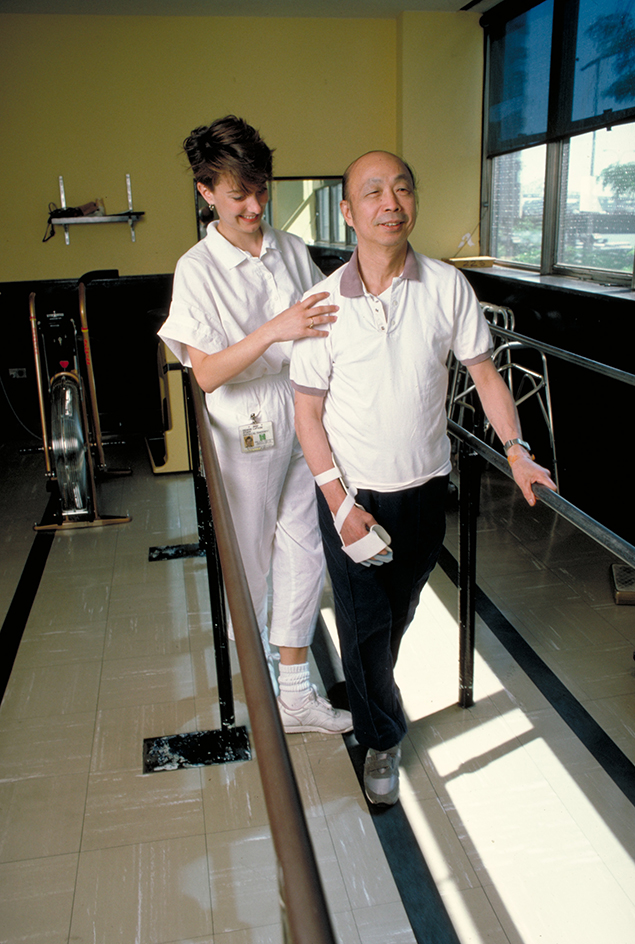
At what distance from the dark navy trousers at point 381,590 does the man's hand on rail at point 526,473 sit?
176 millimetres

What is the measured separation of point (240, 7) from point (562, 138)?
247 centimetres

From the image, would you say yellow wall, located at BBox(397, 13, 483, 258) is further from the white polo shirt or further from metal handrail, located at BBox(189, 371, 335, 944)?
metal handrail, located at BBox(189, 371, 335, 944)

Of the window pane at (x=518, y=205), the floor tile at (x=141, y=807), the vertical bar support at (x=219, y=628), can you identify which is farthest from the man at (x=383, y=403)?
the window pane at (x=518, y=205)

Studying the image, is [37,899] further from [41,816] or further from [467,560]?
[467,560]

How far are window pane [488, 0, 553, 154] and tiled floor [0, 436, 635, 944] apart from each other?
3.26 metres

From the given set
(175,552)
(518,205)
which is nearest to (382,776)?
(175,552)

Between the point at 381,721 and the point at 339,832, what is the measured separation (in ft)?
0.93

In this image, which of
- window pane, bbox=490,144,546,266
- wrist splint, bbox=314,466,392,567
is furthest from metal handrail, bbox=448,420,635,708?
window pane, bbox=490,144,546,266

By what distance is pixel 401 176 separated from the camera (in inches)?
59.7

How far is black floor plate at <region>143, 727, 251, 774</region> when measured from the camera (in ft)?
6.87

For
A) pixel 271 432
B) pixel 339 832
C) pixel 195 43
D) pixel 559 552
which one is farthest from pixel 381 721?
pixel 195 43

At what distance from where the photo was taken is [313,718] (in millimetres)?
2186

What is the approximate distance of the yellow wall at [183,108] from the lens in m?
5.37

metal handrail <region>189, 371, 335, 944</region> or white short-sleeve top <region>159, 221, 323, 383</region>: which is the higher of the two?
white short-sleeve top <region>159, 221, 323, 383</region>
